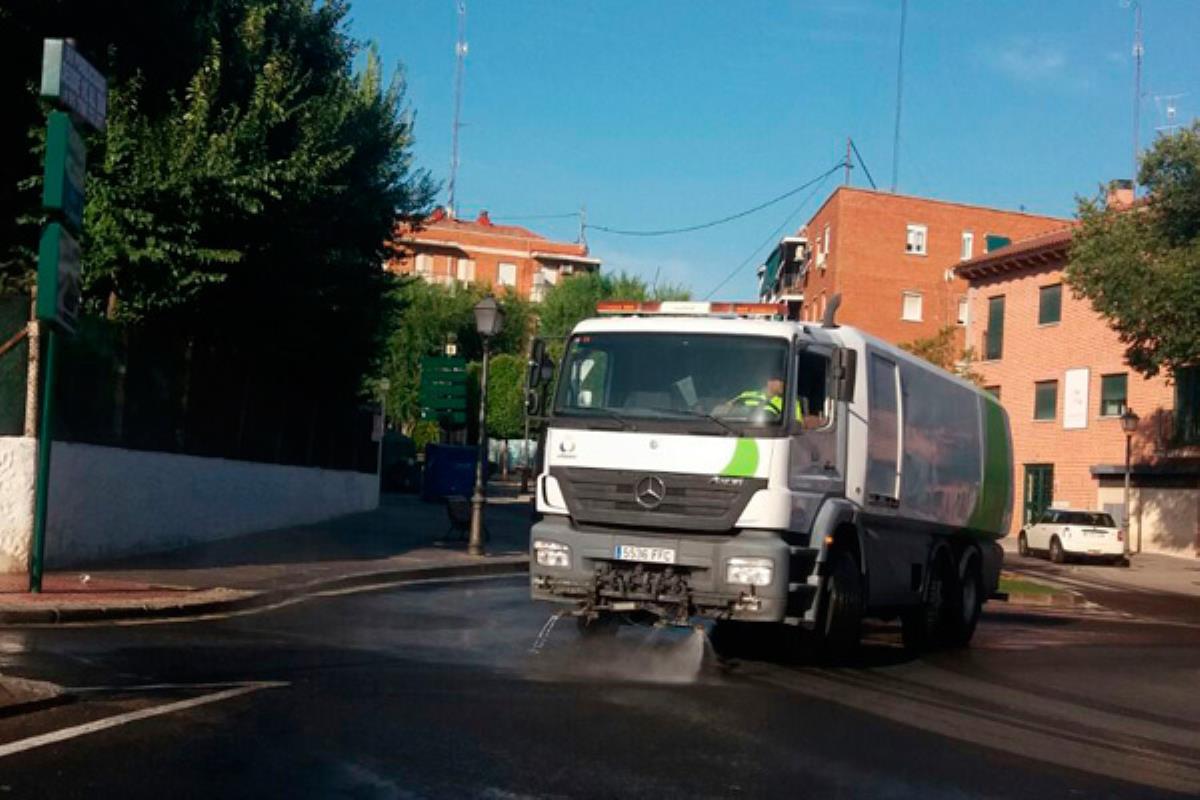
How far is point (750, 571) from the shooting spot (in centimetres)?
1046

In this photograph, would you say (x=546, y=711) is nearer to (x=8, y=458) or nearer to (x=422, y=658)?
(x=422, y=658)

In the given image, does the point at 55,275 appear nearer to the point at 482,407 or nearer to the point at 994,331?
the point at 482,407

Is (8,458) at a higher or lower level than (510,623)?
higher

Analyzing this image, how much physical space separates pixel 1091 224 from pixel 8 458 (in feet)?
75.3

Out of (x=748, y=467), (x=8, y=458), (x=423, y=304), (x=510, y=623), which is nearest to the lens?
(x=748, y=467)

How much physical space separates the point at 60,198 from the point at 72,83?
1.01m

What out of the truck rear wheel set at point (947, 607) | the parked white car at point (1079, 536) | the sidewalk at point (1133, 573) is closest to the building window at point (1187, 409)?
the sidewalk at point (1133, 573)

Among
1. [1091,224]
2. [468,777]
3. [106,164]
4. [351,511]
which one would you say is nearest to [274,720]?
[468,777]

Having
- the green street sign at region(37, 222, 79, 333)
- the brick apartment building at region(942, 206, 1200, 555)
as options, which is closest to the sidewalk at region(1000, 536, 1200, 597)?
the brick apartment building at region(942, 206, 1200, 555)

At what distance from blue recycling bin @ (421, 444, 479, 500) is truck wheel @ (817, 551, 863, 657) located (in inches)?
1082

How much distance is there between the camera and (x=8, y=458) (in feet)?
48.9

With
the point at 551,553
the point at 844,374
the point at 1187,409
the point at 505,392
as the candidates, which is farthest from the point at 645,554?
the point at 505,392

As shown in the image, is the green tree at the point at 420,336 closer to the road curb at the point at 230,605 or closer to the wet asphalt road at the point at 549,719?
the road curb at the point at 230,605

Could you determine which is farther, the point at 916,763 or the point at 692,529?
the point at 692,529
